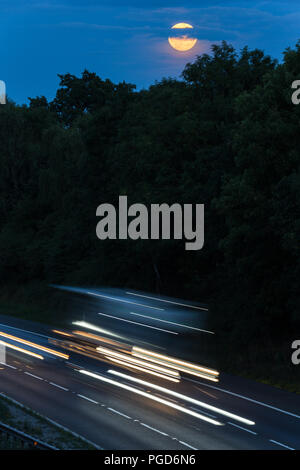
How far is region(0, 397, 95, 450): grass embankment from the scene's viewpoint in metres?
18.2

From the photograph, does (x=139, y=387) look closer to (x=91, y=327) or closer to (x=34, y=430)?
(x=34, y=430)

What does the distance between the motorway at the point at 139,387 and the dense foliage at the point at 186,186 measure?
4553 millimetres

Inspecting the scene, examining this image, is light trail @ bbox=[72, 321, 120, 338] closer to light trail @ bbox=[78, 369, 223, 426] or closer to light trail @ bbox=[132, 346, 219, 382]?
light trail @ bbox=[132, 346, 219, 382]

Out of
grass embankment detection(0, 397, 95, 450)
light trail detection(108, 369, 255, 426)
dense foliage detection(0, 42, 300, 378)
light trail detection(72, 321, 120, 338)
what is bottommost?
light trail detection(108, 369, 255, 426)

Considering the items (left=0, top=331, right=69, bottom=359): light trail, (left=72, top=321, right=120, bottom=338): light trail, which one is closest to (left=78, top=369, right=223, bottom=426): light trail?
(left=72, top=321, right=120, bottom=338): light trail

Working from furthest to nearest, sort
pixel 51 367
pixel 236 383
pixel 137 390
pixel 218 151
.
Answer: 1. pixel 218 151
2. pixel 51 367
3. pixel 236 383
4. pixel 137 390

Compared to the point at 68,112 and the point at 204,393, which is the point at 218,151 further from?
the point at 68,112

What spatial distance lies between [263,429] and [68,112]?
95.6m

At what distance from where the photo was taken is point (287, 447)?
2052 centimetres

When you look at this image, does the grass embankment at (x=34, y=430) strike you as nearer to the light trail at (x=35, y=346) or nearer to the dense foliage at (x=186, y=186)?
the light trail at (x=35, y=346)

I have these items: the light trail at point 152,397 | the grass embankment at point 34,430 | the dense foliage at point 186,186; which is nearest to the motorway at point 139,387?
the light trail at point 152,397

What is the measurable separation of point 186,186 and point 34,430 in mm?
23757

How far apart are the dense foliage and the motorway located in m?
4.55

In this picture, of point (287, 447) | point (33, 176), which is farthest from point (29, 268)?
point (287, 447)
